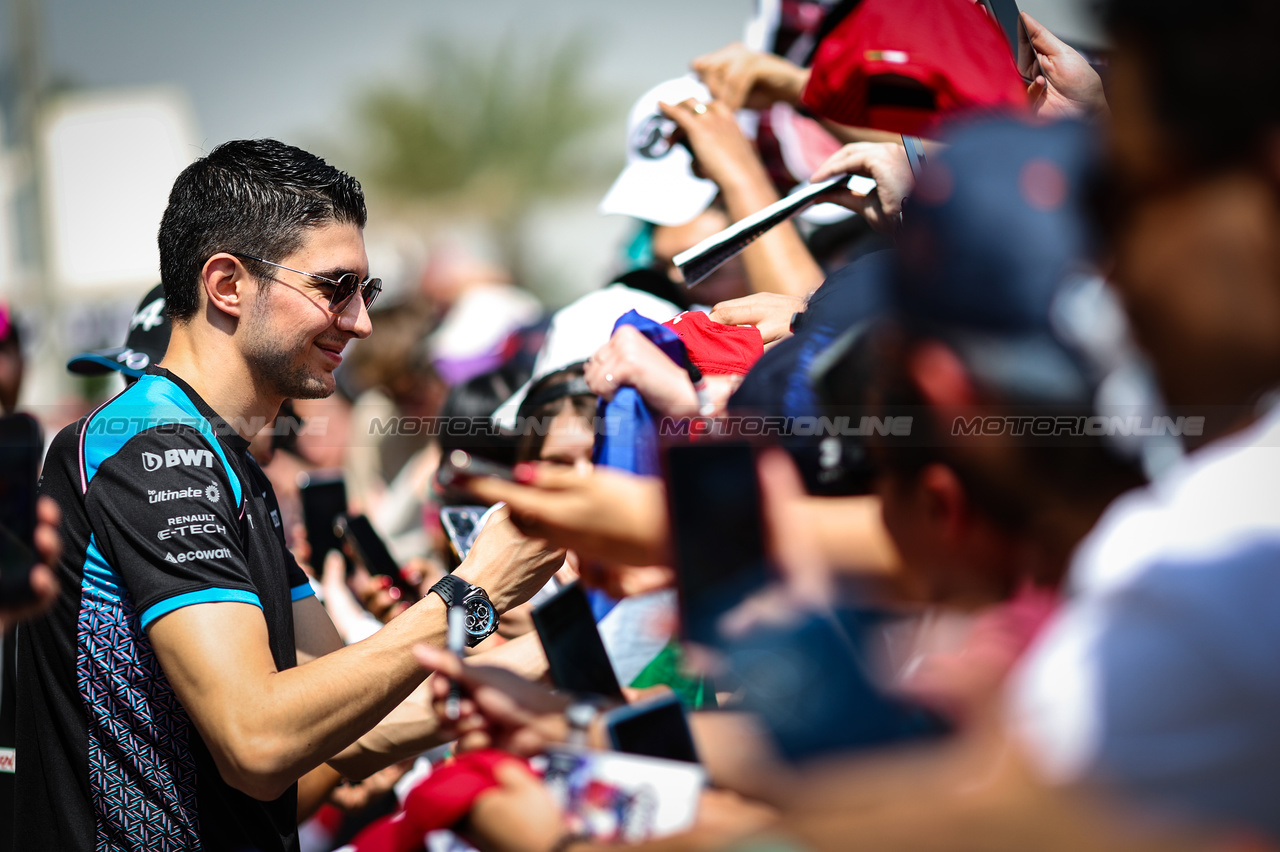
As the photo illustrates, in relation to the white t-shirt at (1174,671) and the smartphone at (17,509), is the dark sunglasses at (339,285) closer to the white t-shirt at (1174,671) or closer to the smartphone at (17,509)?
the smartphone at (17,509)

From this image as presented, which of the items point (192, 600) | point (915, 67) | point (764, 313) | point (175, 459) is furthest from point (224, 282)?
point (915, 67)

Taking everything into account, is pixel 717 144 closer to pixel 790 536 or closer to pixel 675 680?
pixel 675 680

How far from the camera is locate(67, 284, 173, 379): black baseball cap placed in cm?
266

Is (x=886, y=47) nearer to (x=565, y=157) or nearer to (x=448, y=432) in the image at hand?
(x=448, y=432)

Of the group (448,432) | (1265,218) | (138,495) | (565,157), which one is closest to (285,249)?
(138,495)

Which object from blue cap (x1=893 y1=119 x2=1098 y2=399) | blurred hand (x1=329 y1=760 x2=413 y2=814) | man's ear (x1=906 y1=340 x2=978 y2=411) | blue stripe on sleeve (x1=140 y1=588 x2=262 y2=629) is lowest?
blurred hand (x1=329 y1=760 x2=413 y2=814)

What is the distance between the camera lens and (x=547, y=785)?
1365 millimetres

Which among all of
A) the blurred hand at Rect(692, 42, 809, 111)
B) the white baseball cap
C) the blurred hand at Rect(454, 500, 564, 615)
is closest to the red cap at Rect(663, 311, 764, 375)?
the blurred hand at Rect(454, 500, 564, 615)

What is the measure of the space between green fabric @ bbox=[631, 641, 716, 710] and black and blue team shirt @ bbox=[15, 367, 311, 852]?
78 cm

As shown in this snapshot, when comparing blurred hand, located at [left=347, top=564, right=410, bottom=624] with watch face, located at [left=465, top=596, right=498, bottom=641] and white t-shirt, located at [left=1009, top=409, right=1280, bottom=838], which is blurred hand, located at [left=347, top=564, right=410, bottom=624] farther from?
white t-shirt, located at [left=1009, top=409, right=1280, bottom=838]

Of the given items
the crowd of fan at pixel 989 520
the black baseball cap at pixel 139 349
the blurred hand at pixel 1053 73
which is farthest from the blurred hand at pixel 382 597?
the blurred hand at pixel 1053 73

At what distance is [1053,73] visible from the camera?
216cm

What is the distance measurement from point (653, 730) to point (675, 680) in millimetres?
628

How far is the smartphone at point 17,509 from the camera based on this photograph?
59.5 inches
